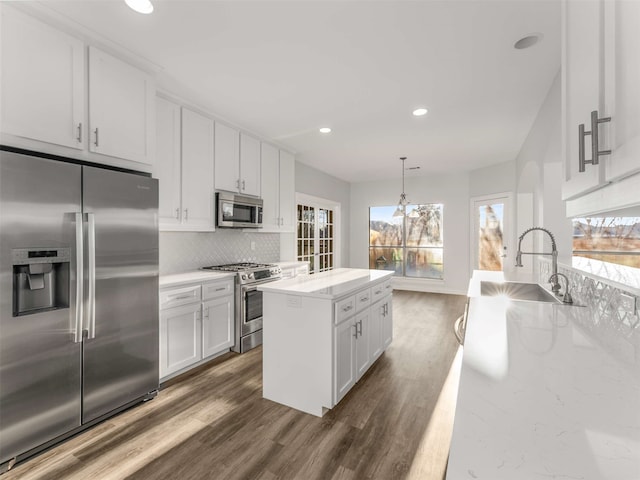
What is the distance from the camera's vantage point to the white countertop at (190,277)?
268 cm

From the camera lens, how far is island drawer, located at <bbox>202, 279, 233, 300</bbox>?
2965 mm

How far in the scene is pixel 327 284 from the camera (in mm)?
2506

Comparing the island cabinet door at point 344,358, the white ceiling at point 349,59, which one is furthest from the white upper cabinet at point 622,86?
the island cabinet door at point 344,358

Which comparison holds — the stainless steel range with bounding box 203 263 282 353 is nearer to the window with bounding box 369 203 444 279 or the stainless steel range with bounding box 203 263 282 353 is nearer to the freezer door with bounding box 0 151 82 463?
the freezer door with bounding box 0 151 82 463

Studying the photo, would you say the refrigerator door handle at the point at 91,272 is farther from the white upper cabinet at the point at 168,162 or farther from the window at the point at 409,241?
the window at the point at 409,241

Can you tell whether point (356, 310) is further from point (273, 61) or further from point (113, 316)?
point (273, 61)

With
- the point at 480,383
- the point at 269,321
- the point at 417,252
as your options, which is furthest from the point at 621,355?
the point at 417,252

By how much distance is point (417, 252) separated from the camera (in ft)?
22.7

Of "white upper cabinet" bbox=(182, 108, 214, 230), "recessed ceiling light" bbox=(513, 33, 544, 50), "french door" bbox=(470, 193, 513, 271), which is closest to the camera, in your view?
"recessed ceiling light" bbox=(513, 33, 544, 50)

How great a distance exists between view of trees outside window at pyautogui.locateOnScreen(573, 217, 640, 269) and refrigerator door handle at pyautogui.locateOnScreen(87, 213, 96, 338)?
10.6 feet

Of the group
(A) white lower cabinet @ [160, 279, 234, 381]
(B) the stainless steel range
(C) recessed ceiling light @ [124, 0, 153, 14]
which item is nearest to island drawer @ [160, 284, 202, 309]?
(A) white lower cabinet @ [160, 279, 234, 381]

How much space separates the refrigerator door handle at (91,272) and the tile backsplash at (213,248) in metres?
1.19

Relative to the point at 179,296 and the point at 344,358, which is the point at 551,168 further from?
the point at 179,296

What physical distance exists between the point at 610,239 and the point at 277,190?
357cm
